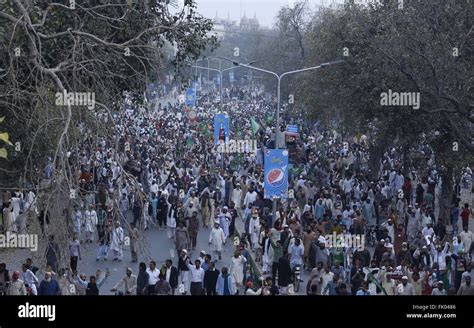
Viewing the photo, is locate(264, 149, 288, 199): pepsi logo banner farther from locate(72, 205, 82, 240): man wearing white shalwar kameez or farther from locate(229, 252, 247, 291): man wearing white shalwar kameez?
locate(72, 205, 82, 240): man wearing white shalwar kameez

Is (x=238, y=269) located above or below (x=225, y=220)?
below

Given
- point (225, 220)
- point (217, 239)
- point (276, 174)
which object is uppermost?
point (276, 174)

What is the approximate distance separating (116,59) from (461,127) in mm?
11443

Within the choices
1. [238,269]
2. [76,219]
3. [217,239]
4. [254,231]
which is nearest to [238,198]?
[254,231]

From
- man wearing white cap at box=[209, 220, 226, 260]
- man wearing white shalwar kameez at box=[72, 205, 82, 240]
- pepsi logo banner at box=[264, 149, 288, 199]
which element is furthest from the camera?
pepsi logo banner at box=[264, 149, 288, 199]


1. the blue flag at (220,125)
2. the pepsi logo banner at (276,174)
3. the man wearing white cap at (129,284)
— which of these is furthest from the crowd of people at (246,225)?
the blue flag at (220,125)

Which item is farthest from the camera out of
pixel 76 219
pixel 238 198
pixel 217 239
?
pixel 238 198

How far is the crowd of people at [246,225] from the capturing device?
1103 centimetres

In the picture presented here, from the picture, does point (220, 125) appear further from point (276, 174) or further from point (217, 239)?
point (217, 239)

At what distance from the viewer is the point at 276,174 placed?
20359 millimetres

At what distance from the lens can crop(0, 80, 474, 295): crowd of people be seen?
36.2 feet

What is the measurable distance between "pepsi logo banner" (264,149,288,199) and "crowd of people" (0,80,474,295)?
650 mm

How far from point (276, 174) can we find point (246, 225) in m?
1.32

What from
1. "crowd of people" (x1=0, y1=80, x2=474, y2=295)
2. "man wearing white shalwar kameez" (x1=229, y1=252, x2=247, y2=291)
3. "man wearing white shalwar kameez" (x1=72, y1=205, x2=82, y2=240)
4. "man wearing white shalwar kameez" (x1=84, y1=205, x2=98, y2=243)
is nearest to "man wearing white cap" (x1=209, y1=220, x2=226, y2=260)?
"crowd of people" (x1=0, y1=80, x2=474, y2=295)
